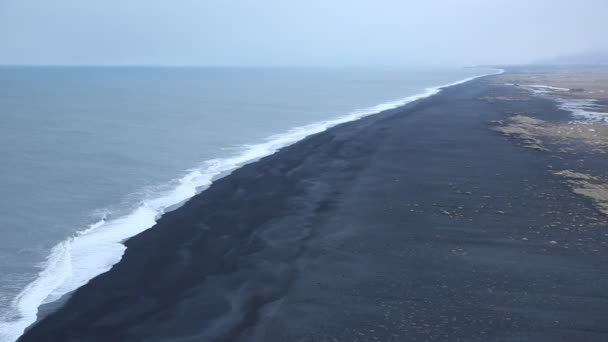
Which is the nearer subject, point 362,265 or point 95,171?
point 362,265

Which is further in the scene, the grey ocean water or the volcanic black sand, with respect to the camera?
the grey ocean water

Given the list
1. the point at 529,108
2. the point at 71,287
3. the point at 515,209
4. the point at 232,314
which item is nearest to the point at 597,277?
the point at 515,209

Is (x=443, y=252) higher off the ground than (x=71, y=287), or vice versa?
(x=71, y=287)

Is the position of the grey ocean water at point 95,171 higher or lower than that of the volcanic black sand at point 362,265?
higher

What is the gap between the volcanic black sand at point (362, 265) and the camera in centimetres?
1284

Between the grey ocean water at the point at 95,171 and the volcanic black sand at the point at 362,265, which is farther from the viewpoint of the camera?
the grey ocean water at the point at 95,171

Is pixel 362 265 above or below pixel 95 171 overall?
below

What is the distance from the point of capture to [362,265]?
53.9 feet

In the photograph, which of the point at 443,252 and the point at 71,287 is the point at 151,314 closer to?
the point at 71,287

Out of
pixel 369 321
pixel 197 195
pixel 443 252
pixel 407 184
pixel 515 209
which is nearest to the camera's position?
pixel 369 321

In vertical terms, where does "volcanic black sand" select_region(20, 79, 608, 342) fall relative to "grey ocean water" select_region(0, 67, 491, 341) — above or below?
below

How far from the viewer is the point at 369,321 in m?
13.0

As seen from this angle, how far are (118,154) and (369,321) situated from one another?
2626 cm

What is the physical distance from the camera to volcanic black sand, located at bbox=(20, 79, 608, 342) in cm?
1284
